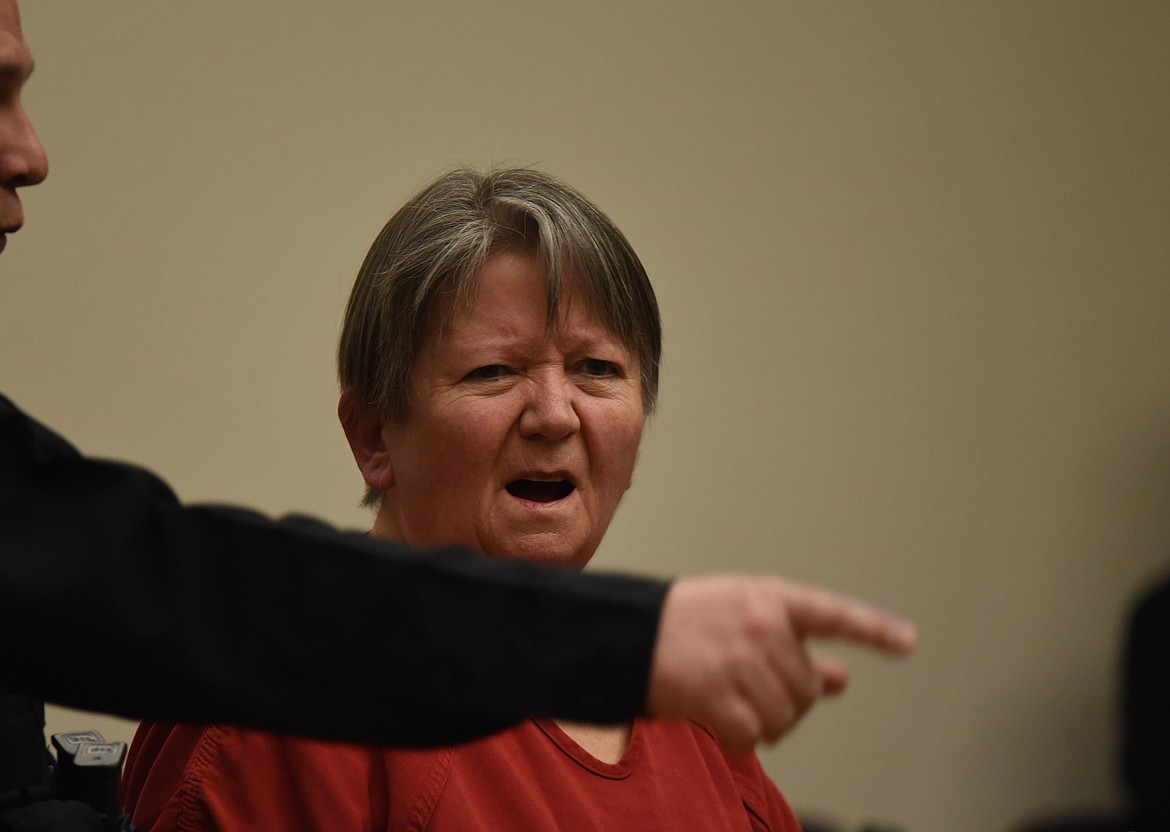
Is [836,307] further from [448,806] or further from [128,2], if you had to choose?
[448,806]

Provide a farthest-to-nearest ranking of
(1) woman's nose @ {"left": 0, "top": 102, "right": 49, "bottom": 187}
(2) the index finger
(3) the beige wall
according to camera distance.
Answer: (3) the beige wall, (1) woman's nose @ {"left": 0, "top": 102, "right": 49, "bottom": 187}, (2) the index finger

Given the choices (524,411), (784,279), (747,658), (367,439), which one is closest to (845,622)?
(747,658)

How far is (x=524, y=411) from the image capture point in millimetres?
1428

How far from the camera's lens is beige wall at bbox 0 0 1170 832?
226 cm

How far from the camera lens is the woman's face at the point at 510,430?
142 centimetres

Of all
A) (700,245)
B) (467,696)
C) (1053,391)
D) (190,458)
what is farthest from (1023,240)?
(467,696)

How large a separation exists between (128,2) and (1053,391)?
7.39 ft

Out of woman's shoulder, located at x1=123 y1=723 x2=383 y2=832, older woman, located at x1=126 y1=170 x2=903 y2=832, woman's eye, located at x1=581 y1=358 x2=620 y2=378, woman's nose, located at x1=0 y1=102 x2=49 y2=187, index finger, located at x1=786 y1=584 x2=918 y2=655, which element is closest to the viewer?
index finger, located at x1=786 y1=584 x2=918 y2=655

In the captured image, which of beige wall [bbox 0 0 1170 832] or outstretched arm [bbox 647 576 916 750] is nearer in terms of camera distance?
outstretched arm [bbox 647 576 916 750]

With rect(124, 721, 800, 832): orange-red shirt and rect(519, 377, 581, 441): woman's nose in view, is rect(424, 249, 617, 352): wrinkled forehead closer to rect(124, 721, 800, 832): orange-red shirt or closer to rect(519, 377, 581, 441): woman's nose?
rect(519, 377, 581, 441): woman's nose

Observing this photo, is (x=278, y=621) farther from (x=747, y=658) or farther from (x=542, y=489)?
(x=542, y=489)

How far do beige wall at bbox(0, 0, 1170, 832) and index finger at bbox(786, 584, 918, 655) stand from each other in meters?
1.76

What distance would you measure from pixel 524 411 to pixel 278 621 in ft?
2.30

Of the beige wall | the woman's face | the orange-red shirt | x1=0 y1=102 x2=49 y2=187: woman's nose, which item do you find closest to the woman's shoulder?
the orange-red shirt
